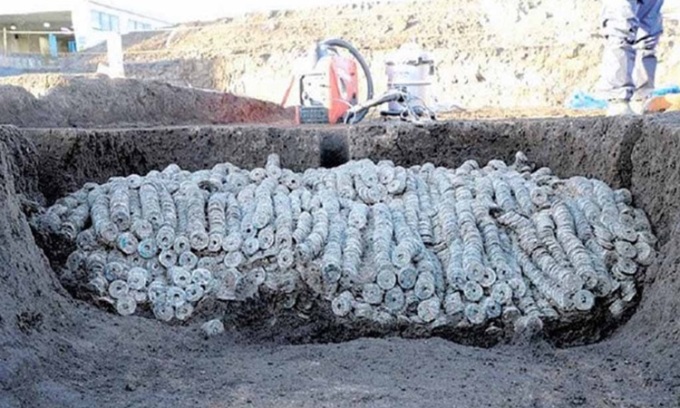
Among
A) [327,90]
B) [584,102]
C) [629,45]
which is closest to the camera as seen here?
[629,45]

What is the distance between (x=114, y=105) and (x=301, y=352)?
5.82 metres

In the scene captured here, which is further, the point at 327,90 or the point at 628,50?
the point at 327,90

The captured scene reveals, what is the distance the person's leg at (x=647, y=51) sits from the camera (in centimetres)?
492

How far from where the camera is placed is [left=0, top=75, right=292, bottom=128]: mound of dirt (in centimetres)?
617

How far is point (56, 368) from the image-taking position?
2.33m

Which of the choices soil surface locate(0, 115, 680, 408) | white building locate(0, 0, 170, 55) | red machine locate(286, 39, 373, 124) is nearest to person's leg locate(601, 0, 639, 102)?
soil surface locate(0, 115, 680, 408)

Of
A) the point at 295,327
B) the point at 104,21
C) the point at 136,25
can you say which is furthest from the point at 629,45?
the point at 136,25

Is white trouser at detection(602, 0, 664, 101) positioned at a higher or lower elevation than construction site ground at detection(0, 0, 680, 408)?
higher

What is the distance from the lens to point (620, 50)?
477cm

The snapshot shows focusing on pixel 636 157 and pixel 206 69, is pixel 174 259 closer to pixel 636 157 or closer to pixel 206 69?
pixel 636 157

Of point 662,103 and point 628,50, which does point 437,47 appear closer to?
point 662,103

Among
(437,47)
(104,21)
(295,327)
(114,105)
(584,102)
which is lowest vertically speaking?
(295,327)

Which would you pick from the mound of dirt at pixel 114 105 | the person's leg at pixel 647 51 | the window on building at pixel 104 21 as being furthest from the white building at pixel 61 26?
the person's leg at pixel 647 51

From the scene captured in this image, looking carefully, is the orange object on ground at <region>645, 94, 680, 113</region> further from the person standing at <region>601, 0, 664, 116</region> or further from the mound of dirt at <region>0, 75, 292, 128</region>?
the mound of dirt at <region>0, 75, 292, 128</region>
